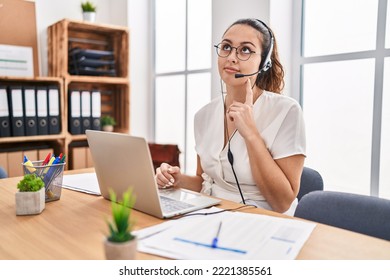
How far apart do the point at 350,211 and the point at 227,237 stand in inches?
17.8

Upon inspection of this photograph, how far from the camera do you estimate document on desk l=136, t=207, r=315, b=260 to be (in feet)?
2.30

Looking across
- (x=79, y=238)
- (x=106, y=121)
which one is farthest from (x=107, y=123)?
(x=79, y=238)

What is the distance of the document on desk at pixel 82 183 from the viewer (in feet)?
4.16

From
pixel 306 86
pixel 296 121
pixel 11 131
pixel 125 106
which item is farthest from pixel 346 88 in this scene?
pixel 11 131

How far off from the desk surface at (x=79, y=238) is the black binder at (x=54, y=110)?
1.57 meters

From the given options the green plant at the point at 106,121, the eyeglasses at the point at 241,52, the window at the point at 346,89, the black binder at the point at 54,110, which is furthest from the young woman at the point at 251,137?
the green plant at the point at 106,121

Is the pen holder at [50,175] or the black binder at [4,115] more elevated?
the black binder at [4,115]

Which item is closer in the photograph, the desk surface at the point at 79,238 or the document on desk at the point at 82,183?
the desk surface at the point at 79,238

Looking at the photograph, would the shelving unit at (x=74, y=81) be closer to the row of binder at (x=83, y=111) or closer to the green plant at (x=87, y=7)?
the row of binder at (x=83, y=111)

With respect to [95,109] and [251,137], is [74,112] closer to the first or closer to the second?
[95,109]

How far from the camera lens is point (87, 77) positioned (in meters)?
2.70

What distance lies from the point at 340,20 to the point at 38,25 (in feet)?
7.09

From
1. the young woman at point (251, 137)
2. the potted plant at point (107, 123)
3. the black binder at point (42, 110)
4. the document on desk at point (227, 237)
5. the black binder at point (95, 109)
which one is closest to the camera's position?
the document on desk at point (227, 237)
